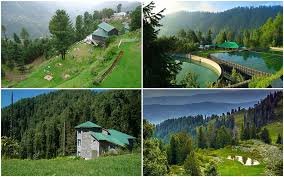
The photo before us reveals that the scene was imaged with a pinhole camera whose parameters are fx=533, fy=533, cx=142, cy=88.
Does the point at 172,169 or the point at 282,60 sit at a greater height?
the point at 282,60

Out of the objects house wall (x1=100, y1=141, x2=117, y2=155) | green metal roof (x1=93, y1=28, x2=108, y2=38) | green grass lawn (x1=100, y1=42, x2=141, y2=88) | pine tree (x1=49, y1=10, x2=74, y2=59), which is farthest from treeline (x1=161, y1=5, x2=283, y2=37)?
house wall (x1=100, y1=141, x2=117, y2=155)

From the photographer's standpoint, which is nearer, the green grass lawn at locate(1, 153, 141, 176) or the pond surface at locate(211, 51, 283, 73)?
the green grass lawn at locate(1, 153, 141, 176)

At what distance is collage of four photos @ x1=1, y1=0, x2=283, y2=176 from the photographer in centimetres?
481

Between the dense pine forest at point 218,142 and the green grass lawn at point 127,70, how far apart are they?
16.3 inches

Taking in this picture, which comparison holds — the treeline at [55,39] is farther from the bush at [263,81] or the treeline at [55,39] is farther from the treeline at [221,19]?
the bush at [263,81]

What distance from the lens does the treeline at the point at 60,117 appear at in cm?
483

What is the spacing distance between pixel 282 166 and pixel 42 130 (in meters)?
2.21

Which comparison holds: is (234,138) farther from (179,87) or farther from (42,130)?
(42,130)

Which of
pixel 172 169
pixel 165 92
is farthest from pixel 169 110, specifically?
pixel 172 169

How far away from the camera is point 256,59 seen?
4.95 metres

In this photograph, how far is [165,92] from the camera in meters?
4.86

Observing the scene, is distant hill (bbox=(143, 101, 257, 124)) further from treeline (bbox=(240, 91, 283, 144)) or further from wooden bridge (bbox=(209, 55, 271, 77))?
wooden bridge (bbox=(209, 55, 271, 77))

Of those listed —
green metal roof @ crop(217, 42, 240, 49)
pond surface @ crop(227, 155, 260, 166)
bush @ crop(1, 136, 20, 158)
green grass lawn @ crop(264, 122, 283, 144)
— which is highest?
Result: green metal roof @ crop(217, 42, 240, 49)

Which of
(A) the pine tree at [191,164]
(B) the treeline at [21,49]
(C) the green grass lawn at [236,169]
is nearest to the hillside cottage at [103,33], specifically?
(B) the treeline at [21,49]
